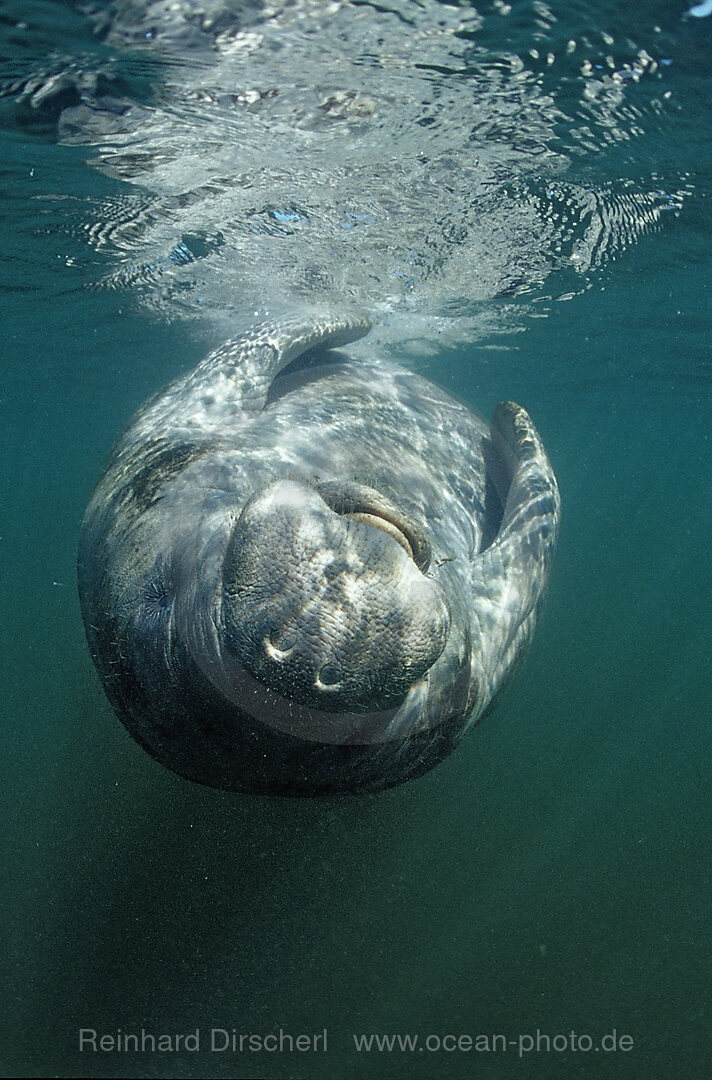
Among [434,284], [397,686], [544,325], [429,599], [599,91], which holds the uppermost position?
[599,91]

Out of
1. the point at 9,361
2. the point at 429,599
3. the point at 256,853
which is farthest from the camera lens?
the point at 9,361

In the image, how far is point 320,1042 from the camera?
6469 millimetres

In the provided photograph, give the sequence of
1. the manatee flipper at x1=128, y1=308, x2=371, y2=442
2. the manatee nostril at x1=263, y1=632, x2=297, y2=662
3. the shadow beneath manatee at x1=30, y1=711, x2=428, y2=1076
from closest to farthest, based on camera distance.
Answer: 1. the manatee nostril at x1=263, y1=632, x2=297, y2=662
2. the manatee flipper at x1=128, y1=308, x2=371, y2=442
3. the shadow beneath manatee at x1=30, y1=711, x2=428, y2=1076

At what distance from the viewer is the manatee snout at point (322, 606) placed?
2.11m

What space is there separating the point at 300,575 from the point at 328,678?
0.35 m

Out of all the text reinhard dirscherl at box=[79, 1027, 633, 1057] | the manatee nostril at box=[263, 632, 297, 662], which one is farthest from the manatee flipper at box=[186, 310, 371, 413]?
the text reinhard dirscherl at box=[79, 1027, 633, 1057]

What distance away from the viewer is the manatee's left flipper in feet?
13.9

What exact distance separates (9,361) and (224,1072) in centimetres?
2771

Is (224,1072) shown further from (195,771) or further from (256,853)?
(195,771)

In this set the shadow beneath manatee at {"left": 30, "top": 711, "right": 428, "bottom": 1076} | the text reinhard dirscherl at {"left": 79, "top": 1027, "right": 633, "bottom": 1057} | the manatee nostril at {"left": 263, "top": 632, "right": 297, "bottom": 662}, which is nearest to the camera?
the manatee nostril at {"left": 263, "top": 632, "right": 297, "bottom": 662}

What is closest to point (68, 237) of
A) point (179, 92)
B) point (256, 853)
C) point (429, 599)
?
point (179, 92)

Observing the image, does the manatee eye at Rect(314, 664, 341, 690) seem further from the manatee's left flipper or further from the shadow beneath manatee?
the shadow beneath manatee

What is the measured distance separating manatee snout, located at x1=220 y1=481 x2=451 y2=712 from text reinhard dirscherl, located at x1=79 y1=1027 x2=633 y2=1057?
567 cm

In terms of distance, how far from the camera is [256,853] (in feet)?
27.7
